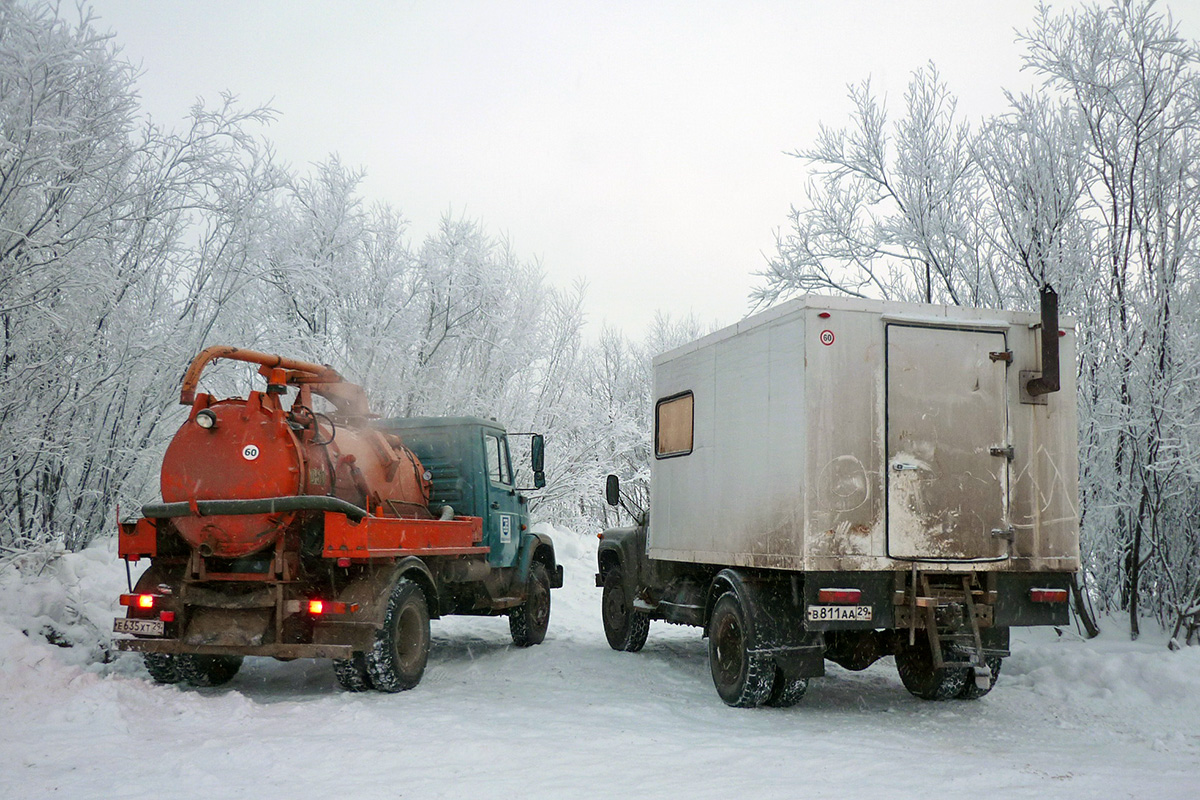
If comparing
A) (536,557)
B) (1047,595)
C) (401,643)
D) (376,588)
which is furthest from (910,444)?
(536,557)

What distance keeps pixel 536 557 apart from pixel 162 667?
498 centimetres

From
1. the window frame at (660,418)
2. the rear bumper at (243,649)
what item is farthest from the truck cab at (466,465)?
the rear bumper at (243,649)

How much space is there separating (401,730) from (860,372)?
4.25 meters

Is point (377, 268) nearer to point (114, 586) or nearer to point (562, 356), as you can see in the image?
point (562, 356)

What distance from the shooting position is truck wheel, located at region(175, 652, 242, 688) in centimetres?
814

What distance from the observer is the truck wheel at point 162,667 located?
8031 mm

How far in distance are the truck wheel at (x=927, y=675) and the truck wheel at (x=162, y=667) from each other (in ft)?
19.8

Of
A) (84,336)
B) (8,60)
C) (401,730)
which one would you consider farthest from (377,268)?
(401,730)

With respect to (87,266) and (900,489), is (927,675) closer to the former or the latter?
(900,489)

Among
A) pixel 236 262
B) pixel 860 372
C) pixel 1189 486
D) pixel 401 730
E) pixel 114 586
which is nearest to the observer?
pixel 401 730

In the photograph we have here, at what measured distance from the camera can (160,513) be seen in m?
7.77

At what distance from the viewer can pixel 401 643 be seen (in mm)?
8414

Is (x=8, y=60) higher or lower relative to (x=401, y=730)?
higher

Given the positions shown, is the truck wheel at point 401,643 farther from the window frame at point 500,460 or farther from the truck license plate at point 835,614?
the truck license plate at point 835,614
